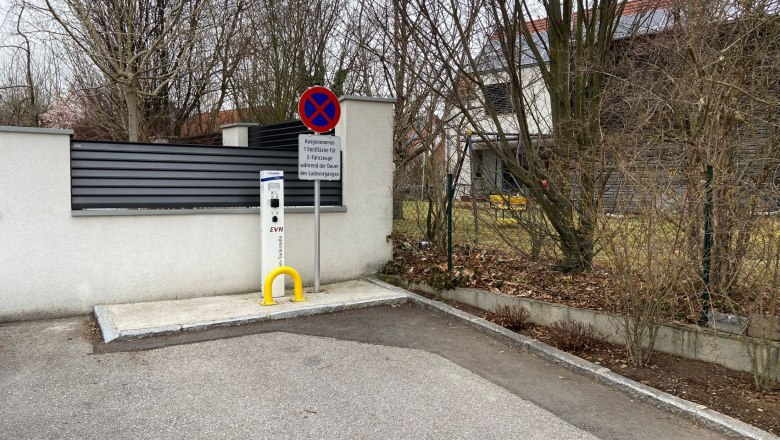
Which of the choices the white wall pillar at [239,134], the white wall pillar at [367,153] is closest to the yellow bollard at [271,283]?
the white wall pillar at [367,153]

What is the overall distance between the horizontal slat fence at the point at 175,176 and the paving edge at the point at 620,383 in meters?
2.94

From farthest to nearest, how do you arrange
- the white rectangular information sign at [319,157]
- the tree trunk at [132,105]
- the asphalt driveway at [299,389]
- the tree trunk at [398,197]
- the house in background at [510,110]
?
the tree trunk at [132,105] < the tree trunk at [398,197] < the house in background at [510,110] < the white rectangular information sign at [319,157] < the asphalt driveway at [299,389]

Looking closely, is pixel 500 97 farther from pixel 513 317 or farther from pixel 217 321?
pixel 217 321

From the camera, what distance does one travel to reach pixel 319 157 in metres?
7.04

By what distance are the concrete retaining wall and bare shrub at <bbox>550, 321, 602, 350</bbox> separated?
0.09m

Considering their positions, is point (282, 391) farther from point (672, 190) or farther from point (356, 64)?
point (356, 64)

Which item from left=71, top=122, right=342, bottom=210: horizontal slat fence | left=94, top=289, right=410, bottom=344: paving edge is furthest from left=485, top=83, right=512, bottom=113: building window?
left=94, top=289, right=410, bottom=344: paving edge

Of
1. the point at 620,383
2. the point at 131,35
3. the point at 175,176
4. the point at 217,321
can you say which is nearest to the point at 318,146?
the point at 175,176

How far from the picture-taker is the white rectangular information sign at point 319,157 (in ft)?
22.6

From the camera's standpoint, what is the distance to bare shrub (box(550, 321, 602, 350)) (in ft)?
16.7

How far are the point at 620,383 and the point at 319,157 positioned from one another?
4402 millimetres

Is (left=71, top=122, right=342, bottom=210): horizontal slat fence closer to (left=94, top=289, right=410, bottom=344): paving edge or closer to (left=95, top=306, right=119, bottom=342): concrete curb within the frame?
(left=95, top=306, right=119, bottom=342): concrete curb

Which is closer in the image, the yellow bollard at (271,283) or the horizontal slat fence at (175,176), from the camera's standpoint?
the horizontal slat fence at (175,176)

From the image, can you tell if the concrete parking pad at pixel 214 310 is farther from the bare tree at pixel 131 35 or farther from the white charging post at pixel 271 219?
the bare tree at pixel 131 35
